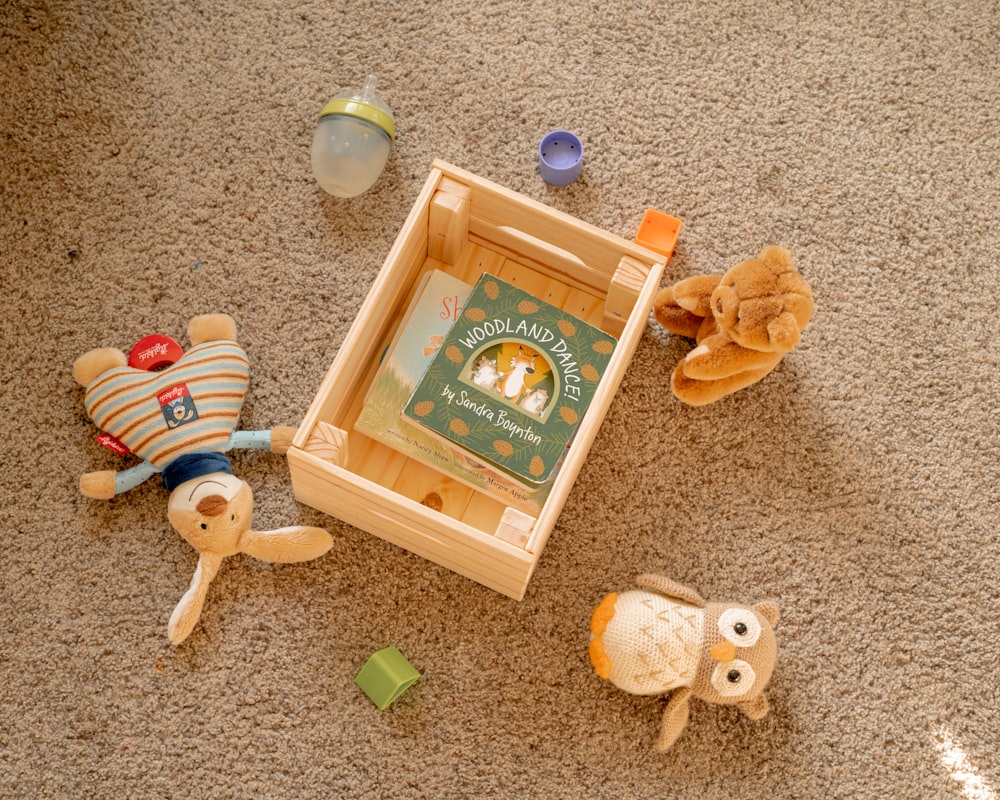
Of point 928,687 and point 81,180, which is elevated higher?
point 81,180

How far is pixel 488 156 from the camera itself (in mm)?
1220

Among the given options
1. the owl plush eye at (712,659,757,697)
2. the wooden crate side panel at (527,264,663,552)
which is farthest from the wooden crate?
the owl plush eye at (712,659,757,697)

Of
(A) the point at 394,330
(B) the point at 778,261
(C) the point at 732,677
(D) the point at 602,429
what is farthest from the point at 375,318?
(C) the point at 732,677

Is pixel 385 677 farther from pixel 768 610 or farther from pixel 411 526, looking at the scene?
pixel 768 610

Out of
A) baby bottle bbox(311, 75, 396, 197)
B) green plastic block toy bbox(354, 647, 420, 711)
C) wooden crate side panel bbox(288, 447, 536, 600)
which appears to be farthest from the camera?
baby bottle bbox(311, 75, 396, 197)

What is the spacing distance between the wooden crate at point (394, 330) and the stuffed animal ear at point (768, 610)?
0.25 m

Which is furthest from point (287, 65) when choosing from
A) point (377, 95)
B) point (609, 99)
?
point (609, 99)

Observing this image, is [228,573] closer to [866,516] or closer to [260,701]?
[260,701]

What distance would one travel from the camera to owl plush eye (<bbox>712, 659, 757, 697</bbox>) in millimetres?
998

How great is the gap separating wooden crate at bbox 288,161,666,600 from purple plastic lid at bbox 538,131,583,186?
142 millimetres

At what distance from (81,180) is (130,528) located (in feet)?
1.46

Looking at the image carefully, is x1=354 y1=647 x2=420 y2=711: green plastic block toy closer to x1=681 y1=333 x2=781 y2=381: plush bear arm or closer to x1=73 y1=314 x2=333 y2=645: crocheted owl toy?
x1=73 y1=314 x2=333 y2=645: crocheted owl toy

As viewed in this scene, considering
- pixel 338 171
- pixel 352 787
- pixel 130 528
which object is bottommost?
pixel 352 787

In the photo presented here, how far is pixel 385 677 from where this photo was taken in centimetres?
103
